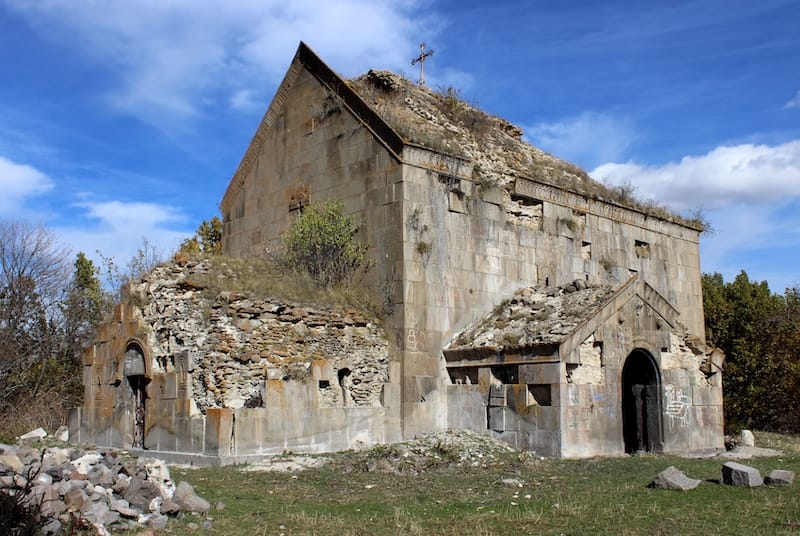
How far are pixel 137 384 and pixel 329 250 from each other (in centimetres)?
483

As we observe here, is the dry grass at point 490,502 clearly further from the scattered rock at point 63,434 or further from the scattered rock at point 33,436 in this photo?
the scattered rock at point 63,434

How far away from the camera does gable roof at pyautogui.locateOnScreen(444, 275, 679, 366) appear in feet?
49.2

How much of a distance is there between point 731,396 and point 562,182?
12.3m

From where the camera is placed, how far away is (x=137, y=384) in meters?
16.3

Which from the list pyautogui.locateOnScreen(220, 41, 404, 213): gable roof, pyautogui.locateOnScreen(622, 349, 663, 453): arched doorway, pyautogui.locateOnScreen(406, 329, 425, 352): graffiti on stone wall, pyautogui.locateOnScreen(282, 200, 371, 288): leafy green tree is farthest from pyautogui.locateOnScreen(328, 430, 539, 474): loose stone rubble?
pyautogui.locateOnScreen(220, 41, 404, 213): gable roof

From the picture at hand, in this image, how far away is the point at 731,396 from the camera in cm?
2780

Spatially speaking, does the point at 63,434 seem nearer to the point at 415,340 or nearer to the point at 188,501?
the point at 415,340

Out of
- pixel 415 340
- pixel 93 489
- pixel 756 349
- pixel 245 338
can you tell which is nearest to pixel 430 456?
pixel 415 340

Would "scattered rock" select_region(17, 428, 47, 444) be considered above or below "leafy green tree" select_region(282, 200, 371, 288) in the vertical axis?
below

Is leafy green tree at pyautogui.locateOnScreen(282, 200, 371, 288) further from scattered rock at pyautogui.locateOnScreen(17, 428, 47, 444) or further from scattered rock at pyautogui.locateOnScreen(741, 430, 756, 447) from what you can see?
scattered rock at pyautogui.locateOnScreen(741, 430, 756, 447)

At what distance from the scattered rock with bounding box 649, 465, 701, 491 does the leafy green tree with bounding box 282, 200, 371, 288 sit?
8163 millimetres

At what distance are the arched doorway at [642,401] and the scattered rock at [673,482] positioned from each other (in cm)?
562

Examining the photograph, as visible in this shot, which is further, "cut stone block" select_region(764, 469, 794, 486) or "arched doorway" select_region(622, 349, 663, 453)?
"arched doorway" select_region(622, 349, 663, 453)

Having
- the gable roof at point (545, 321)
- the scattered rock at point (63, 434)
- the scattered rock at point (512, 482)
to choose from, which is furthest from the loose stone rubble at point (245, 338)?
the scattered rock at point (512, 482)
